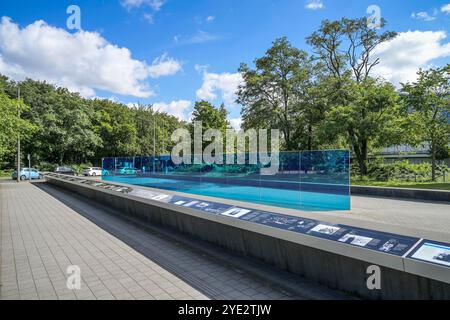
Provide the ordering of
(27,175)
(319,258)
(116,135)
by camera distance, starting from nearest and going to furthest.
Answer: (319,258), (27,175), (116,135)

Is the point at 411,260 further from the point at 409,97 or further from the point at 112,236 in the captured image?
the point at 409,97

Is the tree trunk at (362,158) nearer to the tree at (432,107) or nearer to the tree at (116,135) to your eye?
the tree at (432,107)

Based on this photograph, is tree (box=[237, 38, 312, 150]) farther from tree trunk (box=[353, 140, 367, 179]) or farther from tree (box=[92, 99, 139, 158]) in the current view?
tree (box=[92, 99, 139, 158])

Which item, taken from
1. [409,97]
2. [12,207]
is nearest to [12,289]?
[12,207]

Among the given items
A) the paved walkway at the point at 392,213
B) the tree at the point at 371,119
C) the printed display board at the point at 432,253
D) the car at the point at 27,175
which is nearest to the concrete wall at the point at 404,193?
the paved walkway at the point at 392,213

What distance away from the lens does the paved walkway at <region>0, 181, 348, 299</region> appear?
409 cm

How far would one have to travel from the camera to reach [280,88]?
29391 millimetres

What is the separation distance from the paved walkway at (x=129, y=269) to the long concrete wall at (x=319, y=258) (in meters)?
0.19

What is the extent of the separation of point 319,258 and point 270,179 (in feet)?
39.7

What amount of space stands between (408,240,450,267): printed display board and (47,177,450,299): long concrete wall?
10cm

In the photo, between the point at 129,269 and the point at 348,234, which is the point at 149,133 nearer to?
the point at 129,269

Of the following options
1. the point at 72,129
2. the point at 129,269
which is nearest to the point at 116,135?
the point at 72,129

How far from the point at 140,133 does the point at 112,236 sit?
2123 inches

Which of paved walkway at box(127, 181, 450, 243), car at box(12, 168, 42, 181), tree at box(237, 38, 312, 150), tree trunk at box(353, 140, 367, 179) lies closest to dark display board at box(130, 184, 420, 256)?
paved walkway at box(127, 181, 450, 243)
